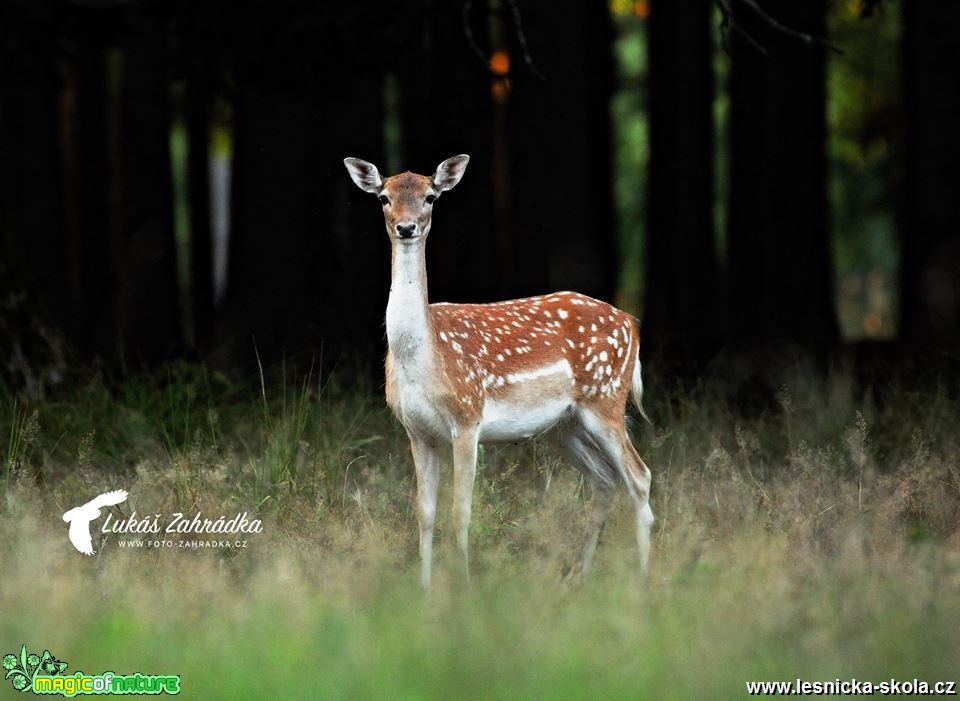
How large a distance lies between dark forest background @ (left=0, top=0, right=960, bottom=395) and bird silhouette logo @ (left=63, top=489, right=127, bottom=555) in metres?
2.32

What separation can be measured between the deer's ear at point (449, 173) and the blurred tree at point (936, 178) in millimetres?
6988

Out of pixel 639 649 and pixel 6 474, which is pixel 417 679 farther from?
pixel 6 474

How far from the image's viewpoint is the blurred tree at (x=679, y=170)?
1659 centimetres

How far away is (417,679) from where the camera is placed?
210 inches

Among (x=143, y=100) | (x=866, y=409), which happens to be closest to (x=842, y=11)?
(x=143, y=100)

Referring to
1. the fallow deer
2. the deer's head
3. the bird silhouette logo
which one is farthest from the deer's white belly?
the bird silhouette logo

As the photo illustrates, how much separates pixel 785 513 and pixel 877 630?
2.00m

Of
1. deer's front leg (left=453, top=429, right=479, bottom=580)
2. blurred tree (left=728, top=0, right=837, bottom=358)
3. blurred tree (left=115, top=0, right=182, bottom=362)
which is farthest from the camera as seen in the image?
blurred tree (left=115, top=0, right=182, bottom=362)

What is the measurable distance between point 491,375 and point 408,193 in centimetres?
93

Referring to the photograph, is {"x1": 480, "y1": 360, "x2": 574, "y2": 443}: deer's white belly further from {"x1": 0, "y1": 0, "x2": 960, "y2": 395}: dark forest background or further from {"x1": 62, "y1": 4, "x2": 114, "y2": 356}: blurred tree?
{"x1": 62, "y1": 4, "x2": 114, "y2": 356}: blurred tree

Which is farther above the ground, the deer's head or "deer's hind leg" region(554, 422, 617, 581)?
the deer's head

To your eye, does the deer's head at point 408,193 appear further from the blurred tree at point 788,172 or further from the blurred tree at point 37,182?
the blurred tree at point 37,182

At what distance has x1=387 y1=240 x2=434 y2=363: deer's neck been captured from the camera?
7.07 metres

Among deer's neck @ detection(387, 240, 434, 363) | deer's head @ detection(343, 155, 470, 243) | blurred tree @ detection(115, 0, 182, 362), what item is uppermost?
deer's head @ detection(343, 155, 470, 243)
